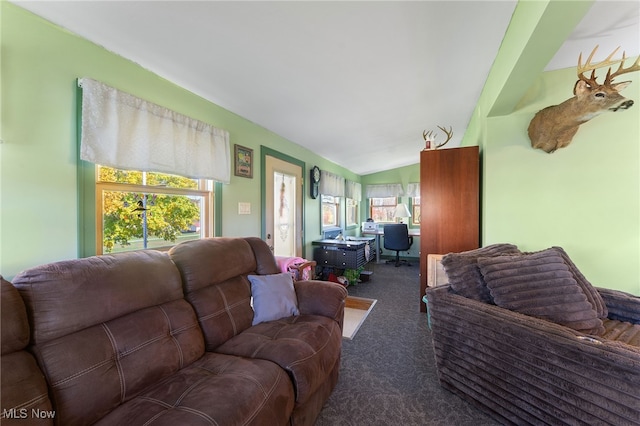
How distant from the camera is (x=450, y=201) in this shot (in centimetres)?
271

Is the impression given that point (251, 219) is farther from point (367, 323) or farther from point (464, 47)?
point (464, 47)

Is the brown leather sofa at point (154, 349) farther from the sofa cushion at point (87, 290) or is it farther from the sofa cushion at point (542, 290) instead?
the sofa cushion at point (542, 290)

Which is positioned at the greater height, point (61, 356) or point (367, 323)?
point (61, 356)

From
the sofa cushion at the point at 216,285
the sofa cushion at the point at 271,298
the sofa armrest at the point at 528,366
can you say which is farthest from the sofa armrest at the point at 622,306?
the sofa cushion at the point at 216,285

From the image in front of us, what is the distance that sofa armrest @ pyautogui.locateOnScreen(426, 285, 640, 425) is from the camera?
1008mm

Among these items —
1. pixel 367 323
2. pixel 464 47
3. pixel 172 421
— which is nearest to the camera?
pixel 172 421

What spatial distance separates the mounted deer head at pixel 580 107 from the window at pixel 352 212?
3.93 metres

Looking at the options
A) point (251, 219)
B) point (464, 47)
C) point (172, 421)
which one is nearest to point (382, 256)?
point (251, 219)

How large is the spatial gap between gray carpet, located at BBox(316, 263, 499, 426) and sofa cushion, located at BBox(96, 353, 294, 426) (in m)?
0.57

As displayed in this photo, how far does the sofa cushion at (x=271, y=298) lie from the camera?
5.68 ft

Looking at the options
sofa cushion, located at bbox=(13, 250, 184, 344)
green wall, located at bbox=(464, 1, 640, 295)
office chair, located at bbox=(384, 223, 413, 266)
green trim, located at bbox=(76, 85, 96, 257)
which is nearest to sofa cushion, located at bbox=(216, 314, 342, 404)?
sofa cushion, located at bbox=(13, 250, 184, 344)

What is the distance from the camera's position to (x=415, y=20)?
154 centimetres

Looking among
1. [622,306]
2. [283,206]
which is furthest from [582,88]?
[283,206]

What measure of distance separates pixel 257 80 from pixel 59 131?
1.27 m
